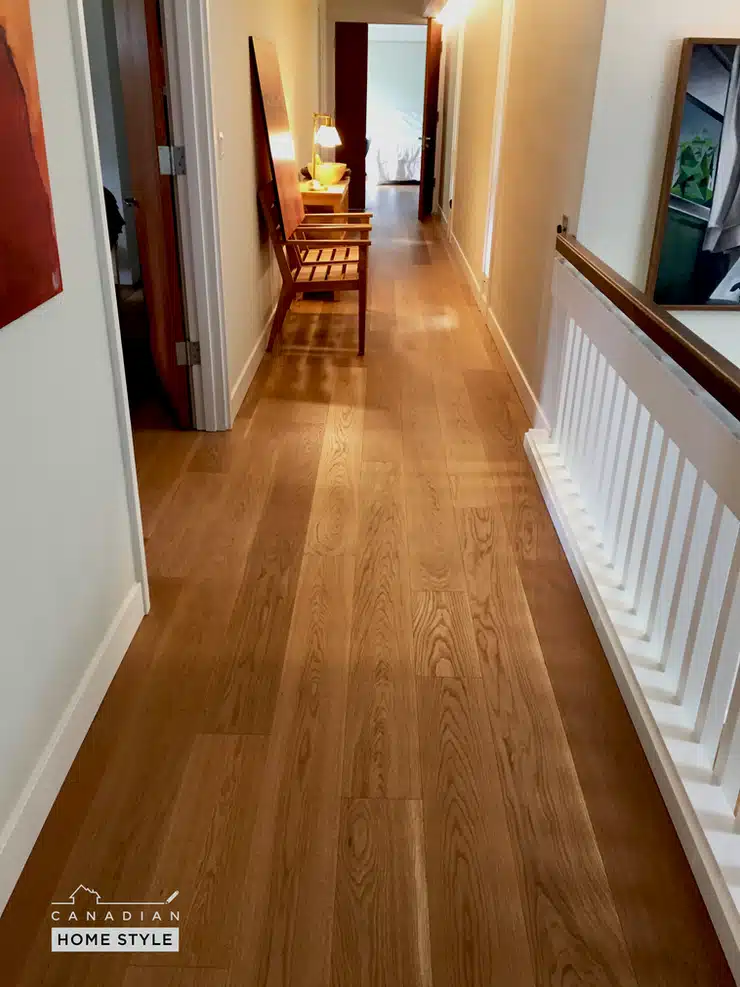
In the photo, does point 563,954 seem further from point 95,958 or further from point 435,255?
point 435,255

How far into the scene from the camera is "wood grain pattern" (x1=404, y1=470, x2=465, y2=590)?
2.44 metres

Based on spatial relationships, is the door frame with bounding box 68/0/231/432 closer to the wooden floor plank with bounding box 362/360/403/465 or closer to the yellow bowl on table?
the wooden floor plank with bounding box 362/360/403/465

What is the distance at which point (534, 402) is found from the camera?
3.50 metres

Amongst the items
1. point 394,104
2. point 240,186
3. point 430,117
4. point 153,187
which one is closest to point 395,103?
point 394,104

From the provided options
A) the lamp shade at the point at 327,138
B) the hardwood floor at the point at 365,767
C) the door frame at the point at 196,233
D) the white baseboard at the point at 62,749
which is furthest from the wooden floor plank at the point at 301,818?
the lamp shade at the point at 327,138

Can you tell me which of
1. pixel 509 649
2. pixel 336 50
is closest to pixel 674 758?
pixel 509 649

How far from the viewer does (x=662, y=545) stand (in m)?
1.95

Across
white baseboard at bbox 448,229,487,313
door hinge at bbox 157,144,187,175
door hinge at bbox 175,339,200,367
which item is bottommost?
white baseboard at bbox 448,229,487,313

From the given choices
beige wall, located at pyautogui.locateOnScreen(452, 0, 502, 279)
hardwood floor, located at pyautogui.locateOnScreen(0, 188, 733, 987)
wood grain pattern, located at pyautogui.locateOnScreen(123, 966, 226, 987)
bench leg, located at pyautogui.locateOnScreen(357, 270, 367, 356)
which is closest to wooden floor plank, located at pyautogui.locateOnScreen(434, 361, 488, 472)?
hardwood floor, located at pyautogui.locateOnScreen(0, 188, 733, 987)

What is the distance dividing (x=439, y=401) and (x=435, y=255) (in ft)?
11.8

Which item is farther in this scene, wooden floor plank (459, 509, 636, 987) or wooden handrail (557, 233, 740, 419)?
wooden handrail (557, 233, 740, 419)

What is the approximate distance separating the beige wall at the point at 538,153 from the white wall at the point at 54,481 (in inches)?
70.4

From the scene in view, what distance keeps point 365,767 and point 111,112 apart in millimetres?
4218

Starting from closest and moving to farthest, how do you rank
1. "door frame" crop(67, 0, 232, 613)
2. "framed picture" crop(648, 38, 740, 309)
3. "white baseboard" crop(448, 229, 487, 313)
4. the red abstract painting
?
1. the red abstract painting
2. "door frame" crop(67, 0, 232, 613)
3. "framed picture" crop(648, 38, 740, 309)
4. "white baseboard" crop(448, 229, 487, 313)
